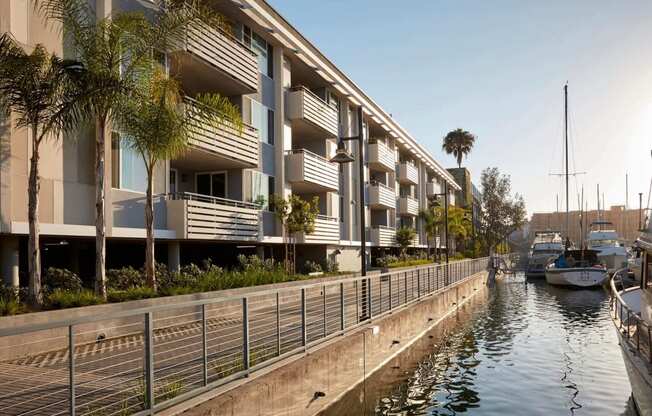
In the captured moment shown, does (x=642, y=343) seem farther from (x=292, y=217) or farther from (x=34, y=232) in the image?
(x=292, y=217)

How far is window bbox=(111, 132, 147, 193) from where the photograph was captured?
1527cm

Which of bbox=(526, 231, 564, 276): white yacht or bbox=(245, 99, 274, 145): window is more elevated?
bbox=(245, 99, 274, 145): window

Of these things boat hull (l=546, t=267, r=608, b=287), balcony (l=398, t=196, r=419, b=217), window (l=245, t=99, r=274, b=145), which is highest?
window (l=245, t=99, r=274, b=145)

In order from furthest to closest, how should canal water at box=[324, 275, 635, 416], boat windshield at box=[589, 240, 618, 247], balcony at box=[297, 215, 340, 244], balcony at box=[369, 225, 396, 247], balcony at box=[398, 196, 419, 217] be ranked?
boat windshield at box=[589, 240, 618, 247] → balcony at box=[398, 196, 419, 217] → balcony at box=[369, 225, 396, 247] → balcony at box=[297, 215, 340, 244] → canal water at box=[324, 275, 635, 416]

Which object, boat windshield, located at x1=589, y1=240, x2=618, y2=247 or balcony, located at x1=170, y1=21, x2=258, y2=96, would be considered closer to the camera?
balcony, located at x1=170, y1=21, x2=258, y2=96

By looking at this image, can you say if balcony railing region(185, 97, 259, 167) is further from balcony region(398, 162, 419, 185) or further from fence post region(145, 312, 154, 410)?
balcony region(398, 162, 419, 185)

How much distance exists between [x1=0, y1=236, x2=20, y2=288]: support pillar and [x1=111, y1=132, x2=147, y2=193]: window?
Answer: 9.98 ft

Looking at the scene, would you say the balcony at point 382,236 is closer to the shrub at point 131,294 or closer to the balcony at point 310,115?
the balcony at point 310,115

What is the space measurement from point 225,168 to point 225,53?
4.62 meters

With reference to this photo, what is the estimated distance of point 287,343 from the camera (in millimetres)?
10883

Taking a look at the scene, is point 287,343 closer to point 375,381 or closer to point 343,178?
point 375,381

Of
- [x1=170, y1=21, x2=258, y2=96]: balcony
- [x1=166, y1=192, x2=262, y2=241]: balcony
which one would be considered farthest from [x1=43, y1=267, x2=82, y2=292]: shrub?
[x1=170, y1=21, x2=258, y2=96]: balcony

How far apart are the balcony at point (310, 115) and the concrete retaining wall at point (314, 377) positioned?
12082 mm

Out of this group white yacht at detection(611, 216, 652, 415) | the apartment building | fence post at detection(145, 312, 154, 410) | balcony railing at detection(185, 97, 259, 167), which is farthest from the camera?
balcony railing at detection(185, 97, 259, 167)
